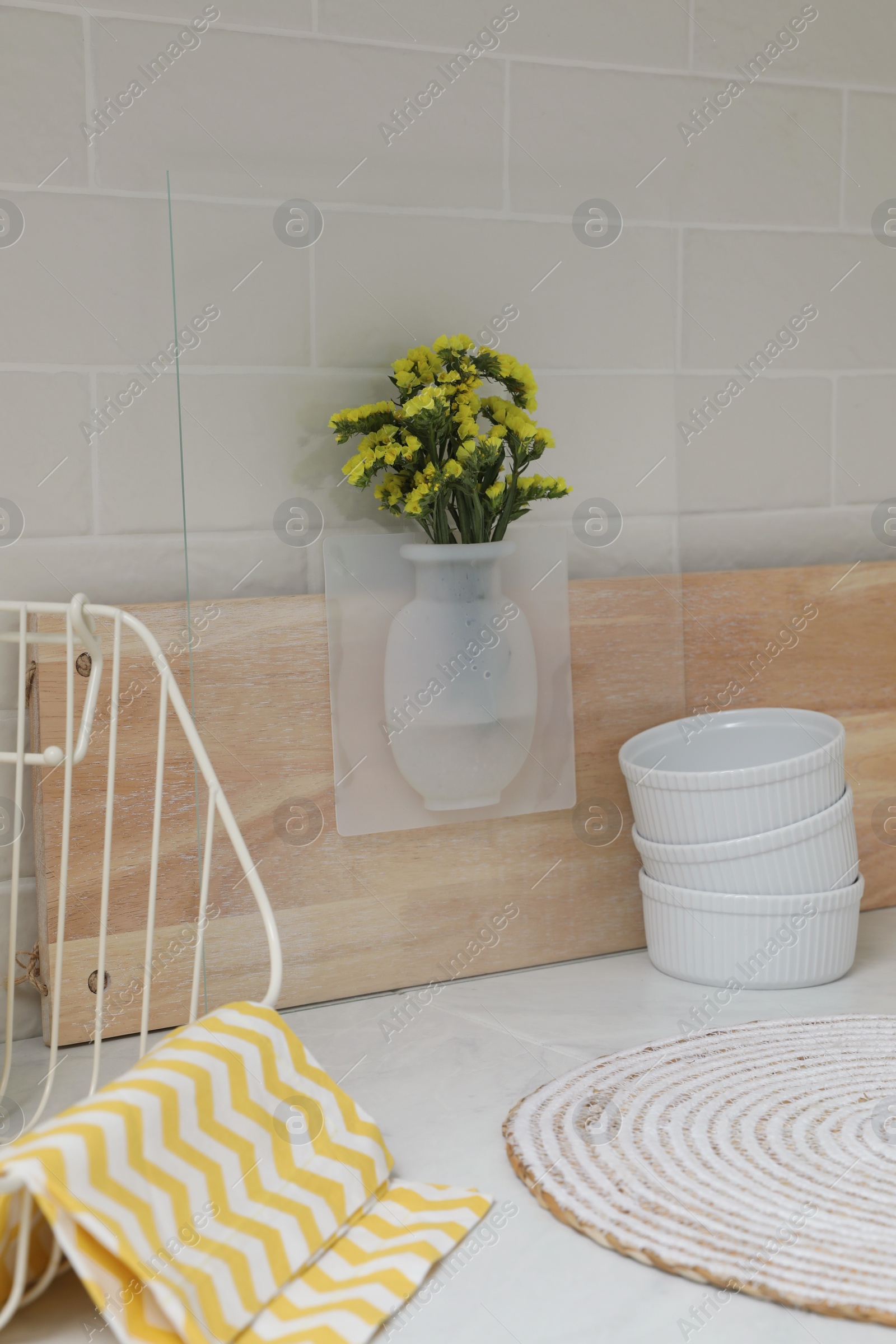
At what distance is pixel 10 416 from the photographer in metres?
1.02

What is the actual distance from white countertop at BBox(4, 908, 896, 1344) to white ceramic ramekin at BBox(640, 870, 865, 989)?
2 cm

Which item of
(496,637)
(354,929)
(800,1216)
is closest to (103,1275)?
(800,1216)

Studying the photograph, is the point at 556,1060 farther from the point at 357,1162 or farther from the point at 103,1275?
the point at 103,1275

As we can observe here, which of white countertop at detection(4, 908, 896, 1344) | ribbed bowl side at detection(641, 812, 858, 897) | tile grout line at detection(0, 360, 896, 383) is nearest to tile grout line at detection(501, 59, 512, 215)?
tile grout line at detection(0, 360, 896, 383)

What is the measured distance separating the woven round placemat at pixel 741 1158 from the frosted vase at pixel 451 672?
0.31 meters

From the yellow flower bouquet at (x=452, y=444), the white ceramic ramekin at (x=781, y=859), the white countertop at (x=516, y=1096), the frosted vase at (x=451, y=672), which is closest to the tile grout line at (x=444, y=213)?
the yellow flower bouquet at (x=452, y=444)

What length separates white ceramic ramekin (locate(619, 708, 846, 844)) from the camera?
108 centimetres

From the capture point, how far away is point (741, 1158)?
800 millimetres

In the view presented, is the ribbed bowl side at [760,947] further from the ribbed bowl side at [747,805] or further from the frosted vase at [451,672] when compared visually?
the frosted vase at [451,672]

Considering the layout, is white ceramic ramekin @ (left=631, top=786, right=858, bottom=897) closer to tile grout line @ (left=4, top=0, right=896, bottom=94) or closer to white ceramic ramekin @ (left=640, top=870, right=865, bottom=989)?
white ceramic ramekin @ (left=640, top=870, right=865, bottom=989)

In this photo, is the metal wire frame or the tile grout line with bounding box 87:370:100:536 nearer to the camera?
the metal wire frame

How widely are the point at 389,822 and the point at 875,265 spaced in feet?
→ 2.90

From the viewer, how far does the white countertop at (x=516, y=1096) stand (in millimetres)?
646

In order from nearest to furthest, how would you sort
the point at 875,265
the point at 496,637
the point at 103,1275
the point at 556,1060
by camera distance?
the point at 103,1275
the point at 556,1060
the point at 496,637
the point at 875,265
